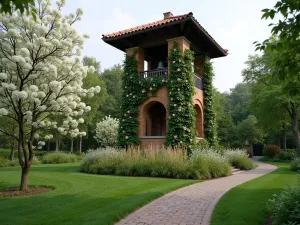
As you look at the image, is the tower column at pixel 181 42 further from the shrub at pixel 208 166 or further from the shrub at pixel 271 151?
the shrub at pixel 271 151

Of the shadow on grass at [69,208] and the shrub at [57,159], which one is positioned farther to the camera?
the shrub at [57,159]

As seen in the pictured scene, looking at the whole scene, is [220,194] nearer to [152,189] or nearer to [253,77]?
[152,189]

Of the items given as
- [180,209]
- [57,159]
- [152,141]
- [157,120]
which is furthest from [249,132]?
[180,209]

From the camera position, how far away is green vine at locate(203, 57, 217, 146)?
17.0m

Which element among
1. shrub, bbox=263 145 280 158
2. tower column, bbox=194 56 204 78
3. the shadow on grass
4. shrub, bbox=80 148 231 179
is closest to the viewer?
the shadow on grass

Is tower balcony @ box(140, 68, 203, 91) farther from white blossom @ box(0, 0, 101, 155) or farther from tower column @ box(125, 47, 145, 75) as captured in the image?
white blossom @ box(0, 0, 101, 155)

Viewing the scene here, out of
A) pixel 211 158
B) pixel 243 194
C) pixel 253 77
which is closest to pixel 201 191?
pixel 243 194

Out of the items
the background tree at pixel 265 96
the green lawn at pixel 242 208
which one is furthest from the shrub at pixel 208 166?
the background tree at pixel 265 96

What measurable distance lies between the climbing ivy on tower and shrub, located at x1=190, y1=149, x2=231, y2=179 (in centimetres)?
182

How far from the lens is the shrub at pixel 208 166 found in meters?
10.9

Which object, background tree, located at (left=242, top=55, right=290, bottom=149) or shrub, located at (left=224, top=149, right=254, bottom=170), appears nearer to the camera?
shrub, located at (left=224, top=149, right=254, bottom=170)

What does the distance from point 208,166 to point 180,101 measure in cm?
400

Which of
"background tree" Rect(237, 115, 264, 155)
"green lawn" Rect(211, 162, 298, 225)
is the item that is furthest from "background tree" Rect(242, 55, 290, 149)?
"green lawn" Rect(211, 162, 298, 225)

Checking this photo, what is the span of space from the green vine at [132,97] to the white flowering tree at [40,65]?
6855 mm
